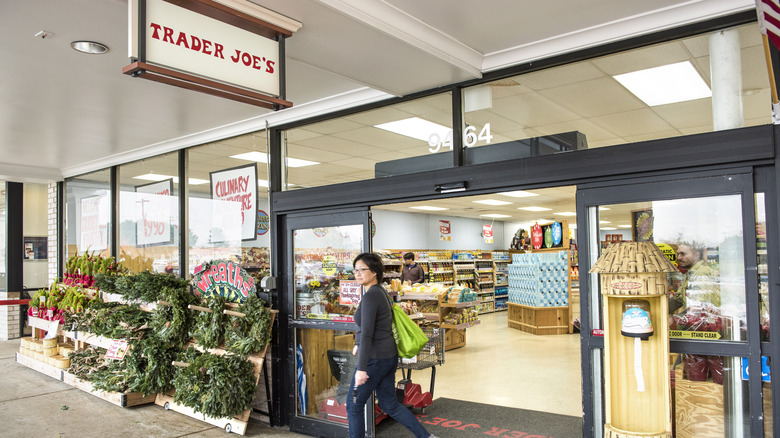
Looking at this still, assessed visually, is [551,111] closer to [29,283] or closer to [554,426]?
[554,426]

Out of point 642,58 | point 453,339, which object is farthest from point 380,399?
point 453,339

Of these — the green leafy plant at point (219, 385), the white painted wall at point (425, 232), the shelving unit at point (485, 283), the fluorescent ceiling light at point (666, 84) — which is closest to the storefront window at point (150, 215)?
the green leafy plant at point (219, 385)

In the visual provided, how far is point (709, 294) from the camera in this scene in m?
3.10

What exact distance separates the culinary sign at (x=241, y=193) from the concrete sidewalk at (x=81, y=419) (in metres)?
1.98

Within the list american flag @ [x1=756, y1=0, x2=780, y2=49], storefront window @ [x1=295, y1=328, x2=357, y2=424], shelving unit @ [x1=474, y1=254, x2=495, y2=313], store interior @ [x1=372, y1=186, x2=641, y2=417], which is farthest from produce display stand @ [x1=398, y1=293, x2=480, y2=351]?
shelving unit @ [x1=474, y1=254, x2=495, y2=313]

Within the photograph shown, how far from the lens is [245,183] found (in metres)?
5.96

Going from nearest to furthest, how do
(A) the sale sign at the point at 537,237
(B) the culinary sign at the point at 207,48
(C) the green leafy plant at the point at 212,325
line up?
(B) the culinary sign at the point at 207,48 → (C) the green leafy plant at the point at 212,325 → (A) the sale sign at the point at 537,237

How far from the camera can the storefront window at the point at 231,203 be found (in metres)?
5.80

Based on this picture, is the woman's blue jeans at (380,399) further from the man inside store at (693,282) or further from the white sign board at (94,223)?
the white sign board at (94,223)

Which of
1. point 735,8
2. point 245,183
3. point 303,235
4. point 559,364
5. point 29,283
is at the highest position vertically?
point 735,8

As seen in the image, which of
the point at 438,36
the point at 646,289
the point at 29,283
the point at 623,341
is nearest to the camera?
the point at 646,289

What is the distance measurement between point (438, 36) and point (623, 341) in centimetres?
226

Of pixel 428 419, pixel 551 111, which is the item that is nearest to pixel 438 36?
pixel 551 111

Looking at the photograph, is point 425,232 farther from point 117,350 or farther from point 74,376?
point 117,350
